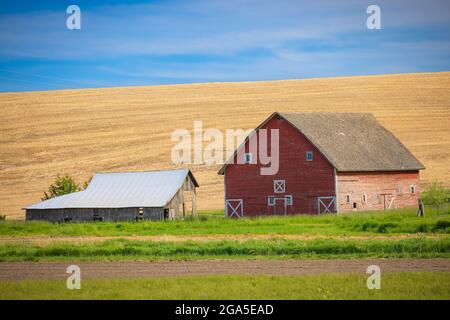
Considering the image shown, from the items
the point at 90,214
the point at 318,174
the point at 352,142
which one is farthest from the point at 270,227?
the point at 90,214

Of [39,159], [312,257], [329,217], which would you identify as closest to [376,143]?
[329,217]

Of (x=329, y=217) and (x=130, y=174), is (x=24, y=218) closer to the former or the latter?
(x=130, y=174)

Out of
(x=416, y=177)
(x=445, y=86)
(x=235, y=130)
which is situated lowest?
(x=416, y=177)

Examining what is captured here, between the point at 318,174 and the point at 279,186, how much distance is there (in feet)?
8.75

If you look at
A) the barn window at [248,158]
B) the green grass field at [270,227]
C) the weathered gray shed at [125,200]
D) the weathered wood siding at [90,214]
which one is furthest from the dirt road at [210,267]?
the barn window at [248,158]

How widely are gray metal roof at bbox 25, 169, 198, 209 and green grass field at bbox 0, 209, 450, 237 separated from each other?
18.3ft

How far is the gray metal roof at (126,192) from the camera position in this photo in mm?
47531

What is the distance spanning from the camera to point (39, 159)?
72312 millimetres

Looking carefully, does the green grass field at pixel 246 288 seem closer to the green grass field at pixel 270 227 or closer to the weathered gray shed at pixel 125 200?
the green grass field at pixel 270 227

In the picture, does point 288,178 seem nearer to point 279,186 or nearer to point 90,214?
point 279,186

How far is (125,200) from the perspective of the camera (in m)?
48.0

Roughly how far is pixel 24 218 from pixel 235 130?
2706cm

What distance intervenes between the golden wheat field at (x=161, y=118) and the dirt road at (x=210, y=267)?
32.9m

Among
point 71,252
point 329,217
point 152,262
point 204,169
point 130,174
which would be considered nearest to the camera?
point 152,262
